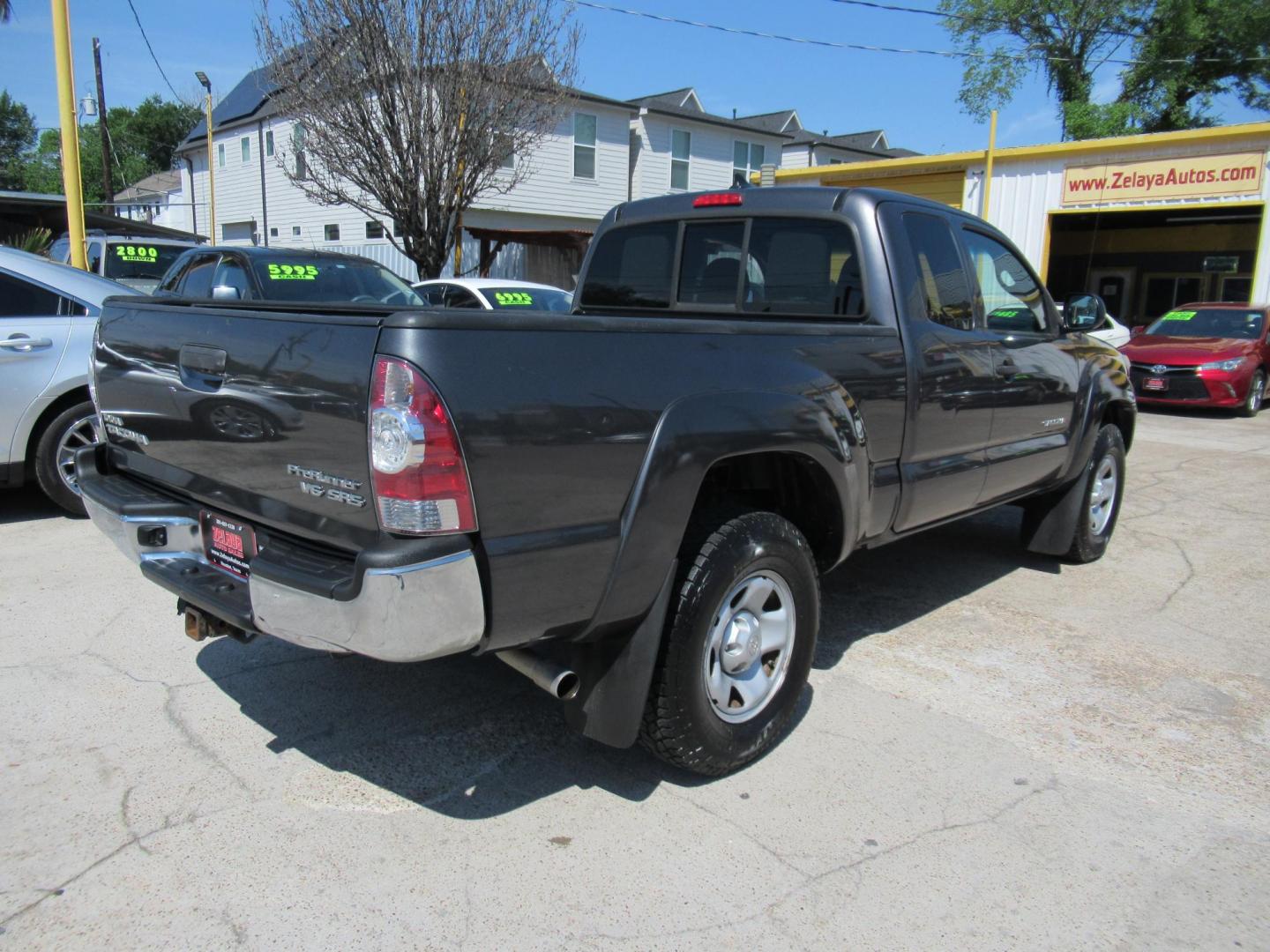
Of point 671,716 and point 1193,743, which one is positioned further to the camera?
point 1193,743

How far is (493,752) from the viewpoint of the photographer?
3279mm

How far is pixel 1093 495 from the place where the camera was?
5598 millimetres

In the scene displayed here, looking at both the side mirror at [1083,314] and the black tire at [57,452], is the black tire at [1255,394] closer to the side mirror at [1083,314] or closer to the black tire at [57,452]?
the side mirror at [1083,314]

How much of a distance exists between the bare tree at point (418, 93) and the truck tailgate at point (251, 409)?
38.7 feet

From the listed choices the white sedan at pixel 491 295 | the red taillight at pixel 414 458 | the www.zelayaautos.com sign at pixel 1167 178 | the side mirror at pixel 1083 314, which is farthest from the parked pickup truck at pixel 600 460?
the www.zelayaautos.com sign at pixel 1167 178

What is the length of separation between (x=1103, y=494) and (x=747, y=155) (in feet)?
86.9

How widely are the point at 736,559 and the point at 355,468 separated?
3.95 feet

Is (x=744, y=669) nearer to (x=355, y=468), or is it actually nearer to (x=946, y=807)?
(x=946, y=807)

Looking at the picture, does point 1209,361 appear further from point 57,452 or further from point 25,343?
point 25,343

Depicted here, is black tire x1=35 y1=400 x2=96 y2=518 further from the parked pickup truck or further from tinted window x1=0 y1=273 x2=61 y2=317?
the parked pickup truck

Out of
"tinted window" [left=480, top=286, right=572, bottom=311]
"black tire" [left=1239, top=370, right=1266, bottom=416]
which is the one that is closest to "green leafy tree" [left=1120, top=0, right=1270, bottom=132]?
"black tire" [left=1239, top=370, right=1266, bottom=416]

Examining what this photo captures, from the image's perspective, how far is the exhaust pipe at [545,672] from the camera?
2.66 meters

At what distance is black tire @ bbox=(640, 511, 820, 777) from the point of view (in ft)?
9.27

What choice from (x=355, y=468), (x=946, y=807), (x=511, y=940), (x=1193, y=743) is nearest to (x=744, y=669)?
(x=946, y=807)
